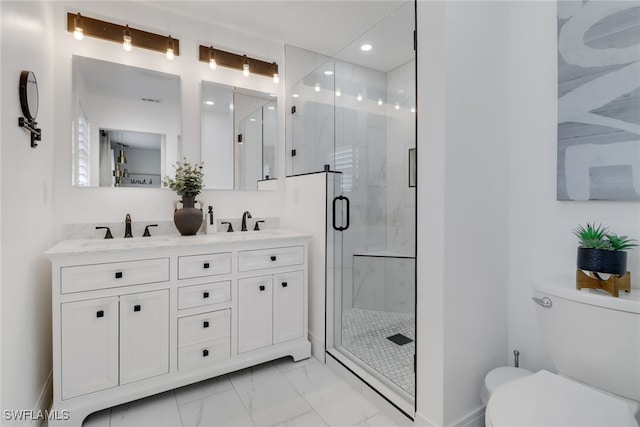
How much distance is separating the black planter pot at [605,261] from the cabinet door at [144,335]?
205cm

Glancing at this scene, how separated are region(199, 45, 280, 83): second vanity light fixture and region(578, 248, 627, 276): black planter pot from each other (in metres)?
2.50

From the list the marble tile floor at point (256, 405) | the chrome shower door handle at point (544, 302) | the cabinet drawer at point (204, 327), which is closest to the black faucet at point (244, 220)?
the cabinet drawer at point (204, 327)

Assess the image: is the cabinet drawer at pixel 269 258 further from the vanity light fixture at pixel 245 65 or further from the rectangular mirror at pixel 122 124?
the vanity light fixture at pixel 245 65

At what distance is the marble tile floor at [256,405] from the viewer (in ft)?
5.46

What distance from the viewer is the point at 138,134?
2.26m

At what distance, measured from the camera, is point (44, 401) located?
5.54 ft

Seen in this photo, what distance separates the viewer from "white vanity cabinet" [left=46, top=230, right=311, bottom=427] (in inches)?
63.1

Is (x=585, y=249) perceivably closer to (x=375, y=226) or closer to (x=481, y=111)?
(x=481, y=111)

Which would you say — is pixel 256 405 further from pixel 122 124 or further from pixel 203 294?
pixel 122 124

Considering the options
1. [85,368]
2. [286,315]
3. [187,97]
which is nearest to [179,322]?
[85,368]

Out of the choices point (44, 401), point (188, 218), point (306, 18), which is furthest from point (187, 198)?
point (306, 18)

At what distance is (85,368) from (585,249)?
2391mm

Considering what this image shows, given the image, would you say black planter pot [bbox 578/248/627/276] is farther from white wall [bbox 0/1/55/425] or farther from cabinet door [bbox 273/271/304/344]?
white wall [bbox 0/1/55/425]

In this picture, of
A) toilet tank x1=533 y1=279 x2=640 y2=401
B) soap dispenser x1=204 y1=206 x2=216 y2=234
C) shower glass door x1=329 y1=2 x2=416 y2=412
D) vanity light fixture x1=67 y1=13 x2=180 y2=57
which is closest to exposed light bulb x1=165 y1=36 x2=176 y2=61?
vanity light fixture x1=67 y1=13 x2=180 y2=57
